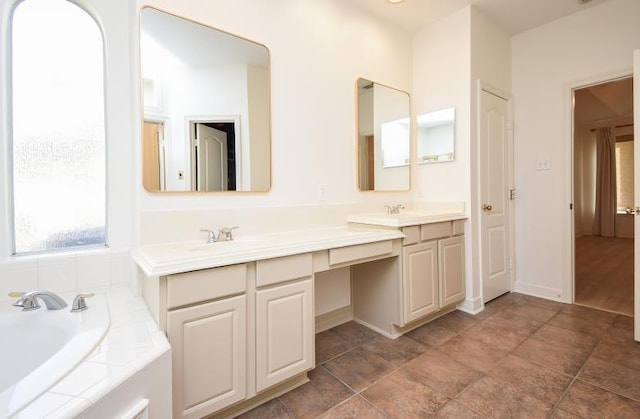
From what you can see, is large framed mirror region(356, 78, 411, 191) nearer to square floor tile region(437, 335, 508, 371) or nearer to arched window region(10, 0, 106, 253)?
square floor tile region(437, 335, 508, 371)

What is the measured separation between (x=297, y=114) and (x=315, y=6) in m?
0.86

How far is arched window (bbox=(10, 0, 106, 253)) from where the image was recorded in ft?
4.98

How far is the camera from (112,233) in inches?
66.2

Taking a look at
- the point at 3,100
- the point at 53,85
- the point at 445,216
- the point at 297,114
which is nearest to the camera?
the point at 3,100

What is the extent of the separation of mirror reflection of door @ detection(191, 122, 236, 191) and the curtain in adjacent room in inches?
302

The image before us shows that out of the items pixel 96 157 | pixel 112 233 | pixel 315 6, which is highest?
pixel 315 6

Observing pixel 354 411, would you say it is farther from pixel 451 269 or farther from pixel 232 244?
pixel 451 269

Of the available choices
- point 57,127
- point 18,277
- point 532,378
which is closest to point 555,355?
point 532,378

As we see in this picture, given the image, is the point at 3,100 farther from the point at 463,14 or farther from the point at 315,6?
the point at 463,14

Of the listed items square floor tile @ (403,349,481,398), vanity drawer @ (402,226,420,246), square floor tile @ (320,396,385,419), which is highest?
vanity drawer @ (402,226,420,246)

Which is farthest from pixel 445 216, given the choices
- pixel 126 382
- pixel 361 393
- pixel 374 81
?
pixel 126 382

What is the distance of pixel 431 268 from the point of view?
2.37 m

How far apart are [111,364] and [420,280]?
→ 193cm

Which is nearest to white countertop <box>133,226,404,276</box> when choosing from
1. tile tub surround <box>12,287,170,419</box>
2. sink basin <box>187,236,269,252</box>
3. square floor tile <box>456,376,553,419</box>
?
sink basin <box>187,236,269,252</box>
